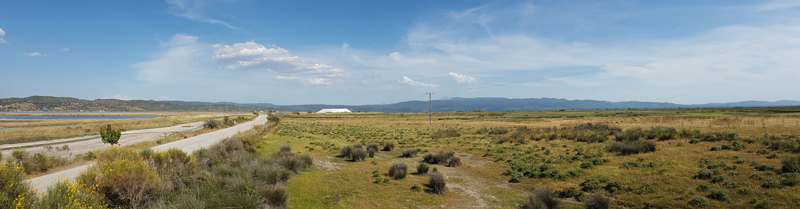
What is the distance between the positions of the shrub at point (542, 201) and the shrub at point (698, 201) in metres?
3.88

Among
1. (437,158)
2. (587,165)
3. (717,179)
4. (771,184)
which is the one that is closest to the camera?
(771,184)

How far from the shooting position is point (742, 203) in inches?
375

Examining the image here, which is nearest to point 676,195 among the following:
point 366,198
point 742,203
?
point 742,203

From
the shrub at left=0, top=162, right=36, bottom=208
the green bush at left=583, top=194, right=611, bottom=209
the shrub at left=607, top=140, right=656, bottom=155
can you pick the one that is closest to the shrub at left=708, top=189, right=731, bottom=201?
the green bush at left=583, top=194, right=611, bottom=209

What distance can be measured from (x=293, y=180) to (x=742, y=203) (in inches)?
624

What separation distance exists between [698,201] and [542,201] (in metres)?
4.78

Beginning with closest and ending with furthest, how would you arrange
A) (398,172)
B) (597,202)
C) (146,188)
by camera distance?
(146,188) → (597,202) → (398,172)

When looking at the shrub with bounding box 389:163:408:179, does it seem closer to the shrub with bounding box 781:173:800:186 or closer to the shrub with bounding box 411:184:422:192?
the shrub with bounding box 411:184:422:192

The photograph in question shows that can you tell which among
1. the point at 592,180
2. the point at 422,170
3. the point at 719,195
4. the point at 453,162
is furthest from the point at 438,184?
the point at 719,195

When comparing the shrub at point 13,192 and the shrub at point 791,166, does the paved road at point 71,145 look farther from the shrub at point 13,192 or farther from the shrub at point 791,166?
the shrub at point 791,166

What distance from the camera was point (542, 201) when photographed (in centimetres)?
997

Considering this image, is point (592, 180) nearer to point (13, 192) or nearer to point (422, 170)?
point (422, 170)

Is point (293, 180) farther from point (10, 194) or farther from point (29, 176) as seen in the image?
point (29, 176)

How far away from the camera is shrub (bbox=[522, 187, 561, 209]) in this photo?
9.55 meters
